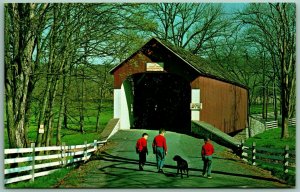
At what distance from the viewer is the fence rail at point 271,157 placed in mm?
12727

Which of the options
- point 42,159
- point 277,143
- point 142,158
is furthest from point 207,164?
point 42,159

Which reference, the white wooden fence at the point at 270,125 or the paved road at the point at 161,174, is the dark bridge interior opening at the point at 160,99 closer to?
the paved road at the point at 161,174

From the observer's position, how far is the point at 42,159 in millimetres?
12750

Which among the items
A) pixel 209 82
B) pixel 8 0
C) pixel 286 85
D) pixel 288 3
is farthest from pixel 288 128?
pixel 8 0

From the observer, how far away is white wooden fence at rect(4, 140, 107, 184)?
38.3 ft

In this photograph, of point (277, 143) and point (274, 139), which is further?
point (274, 139)

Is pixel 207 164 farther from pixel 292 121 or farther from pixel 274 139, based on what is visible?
pixel 274 139

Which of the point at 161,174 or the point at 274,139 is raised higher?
the point at 274,139

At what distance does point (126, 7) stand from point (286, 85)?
4.56 metres

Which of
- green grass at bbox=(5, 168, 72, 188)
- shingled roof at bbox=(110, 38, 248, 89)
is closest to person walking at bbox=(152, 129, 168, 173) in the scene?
green grass at bbox=(5, 168, 72, 188)

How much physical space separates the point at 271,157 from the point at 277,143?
107cm

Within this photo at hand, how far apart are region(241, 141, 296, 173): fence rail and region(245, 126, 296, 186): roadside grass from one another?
11cm

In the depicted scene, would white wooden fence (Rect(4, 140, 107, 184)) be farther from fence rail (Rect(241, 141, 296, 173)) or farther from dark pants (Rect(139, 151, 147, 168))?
fence rail (Rect(241, 141, 296, 173))

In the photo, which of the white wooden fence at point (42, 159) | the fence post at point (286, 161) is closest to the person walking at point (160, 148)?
the white wooden fence at point (42, 159)
